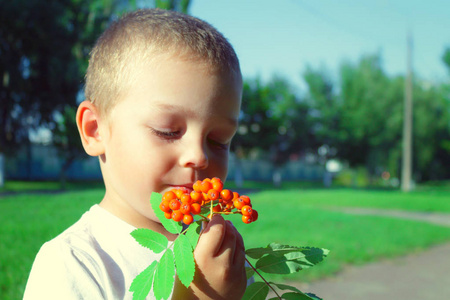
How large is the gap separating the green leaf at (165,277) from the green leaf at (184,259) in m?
0.02

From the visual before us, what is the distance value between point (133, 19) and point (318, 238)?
5.30m

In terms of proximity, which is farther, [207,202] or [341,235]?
[341,235]

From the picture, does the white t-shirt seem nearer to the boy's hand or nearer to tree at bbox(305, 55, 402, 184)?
the boy's hand

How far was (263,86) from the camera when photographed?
28344mm

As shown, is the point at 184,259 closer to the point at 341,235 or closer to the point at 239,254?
the point at 239,254

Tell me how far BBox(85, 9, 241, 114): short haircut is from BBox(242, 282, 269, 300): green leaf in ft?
1.93

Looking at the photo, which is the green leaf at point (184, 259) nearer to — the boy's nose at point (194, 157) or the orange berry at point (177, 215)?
the orange berry at point (177, 215)

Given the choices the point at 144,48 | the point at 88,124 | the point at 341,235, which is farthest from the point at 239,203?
the point at 341,235

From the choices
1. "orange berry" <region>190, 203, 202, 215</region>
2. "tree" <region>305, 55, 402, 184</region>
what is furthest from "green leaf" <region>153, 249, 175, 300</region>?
"tree" <region>305, 55, 402, 184</region>

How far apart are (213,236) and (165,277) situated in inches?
5.0

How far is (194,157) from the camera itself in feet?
3.48

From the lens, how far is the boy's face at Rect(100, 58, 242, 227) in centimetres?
108

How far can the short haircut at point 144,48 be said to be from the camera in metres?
1.18

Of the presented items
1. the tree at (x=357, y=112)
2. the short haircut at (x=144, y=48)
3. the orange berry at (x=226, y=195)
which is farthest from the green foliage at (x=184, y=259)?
the tree at (x=357, y=112)
